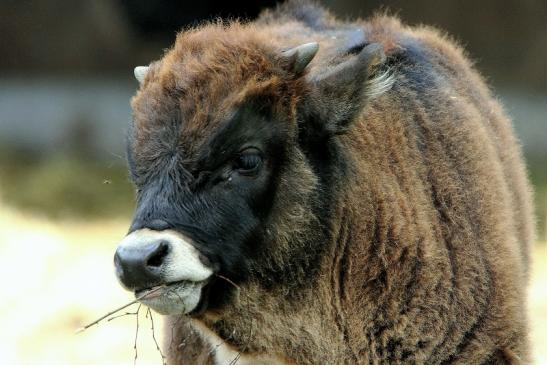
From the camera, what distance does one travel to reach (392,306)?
16.0 feet

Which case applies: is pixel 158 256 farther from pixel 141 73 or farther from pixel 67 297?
pixel 67 297

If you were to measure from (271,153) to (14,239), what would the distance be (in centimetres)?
714

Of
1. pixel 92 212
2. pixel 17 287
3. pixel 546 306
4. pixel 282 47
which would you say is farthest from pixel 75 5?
pixel 282 47

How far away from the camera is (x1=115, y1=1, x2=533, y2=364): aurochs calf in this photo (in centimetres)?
448

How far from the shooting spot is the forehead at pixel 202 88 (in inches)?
178

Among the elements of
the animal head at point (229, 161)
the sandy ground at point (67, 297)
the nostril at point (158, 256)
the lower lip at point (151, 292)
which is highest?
the animal head at point (229, 161)

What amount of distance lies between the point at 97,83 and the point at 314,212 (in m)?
10.4

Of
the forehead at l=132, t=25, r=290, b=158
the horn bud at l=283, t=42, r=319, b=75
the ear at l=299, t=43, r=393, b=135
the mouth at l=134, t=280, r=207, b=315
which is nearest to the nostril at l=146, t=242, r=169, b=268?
the mouth at l=134, t=280, r=207, b=315

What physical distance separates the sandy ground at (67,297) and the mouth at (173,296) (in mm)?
3640

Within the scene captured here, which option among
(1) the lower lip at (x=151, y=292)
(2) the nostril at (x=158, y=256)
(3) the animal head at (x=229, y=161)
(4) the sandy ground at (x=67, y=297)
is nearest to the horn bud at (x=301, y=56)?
(3) the animal head at (x=229, y=161)

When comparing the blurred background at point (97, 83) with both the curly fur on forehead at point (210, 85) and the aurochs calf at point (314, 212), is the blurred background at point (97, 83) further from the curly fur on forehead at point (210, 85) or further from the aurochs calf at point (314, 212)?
the curly fur on forehead at point (210, 85)

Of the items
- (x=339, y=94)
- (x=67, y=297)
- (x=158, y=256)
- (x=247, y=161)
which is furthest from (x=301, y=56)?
(x=67, y=297)

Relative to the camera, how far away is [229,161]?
452 centimetres

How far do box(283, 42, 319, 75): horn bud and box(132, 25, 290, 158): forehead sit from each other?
73 millimetres
